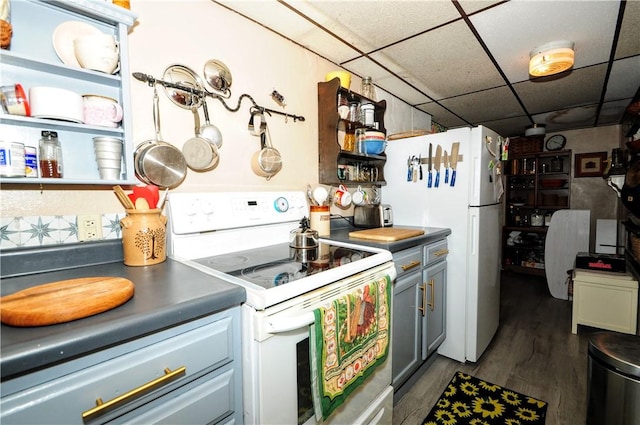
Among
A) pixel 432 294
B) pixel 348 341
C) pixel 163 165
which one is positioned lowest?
pixel 432 294

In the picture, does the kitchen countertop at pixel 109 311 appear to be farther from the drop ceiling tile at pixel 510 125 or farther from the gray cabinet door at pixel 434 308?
Answer: the drop ceiling tile at pixel 510 125

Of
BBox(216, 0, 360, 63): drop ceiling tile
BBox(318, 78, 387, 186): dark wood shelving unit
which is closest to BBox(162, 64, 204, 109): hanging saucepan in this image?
BBox(216, 0, 360, 63): drop ceiling tile

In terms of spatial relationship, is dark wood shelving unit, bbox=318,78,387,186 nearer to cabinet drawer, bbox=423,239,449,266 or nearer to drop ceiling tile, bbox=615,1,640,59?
cabinet drawer, bbox=423,239,449,266

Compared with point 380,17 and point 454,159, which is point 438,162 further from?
point 380,17

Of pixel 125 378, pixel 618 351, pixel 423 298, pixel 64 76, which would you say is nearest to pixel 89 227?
pixel 64 76

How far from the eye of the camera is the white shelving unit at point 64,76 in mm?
901

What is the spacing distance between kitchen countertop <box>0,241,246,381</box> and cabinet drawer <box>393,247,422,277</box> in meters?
0.99

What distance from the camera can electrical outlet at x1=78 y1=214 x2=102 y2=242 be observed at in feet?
3.43

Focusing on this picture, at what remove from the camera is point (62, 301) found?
652 mm

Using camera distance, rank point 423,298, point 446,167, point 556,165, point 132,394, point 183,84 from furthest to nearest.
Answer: point 556,165
point 446,167
point 423,298
point 183,84
point 132,394

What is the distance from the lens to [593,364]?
1.33 metres

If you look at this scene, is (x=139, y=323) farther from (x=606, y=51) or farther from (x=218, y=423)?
(x=606, y=51)

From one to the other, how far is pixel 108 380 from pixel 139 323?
0.43 ft

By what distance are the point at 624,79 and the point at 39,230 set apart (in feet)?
12.1
